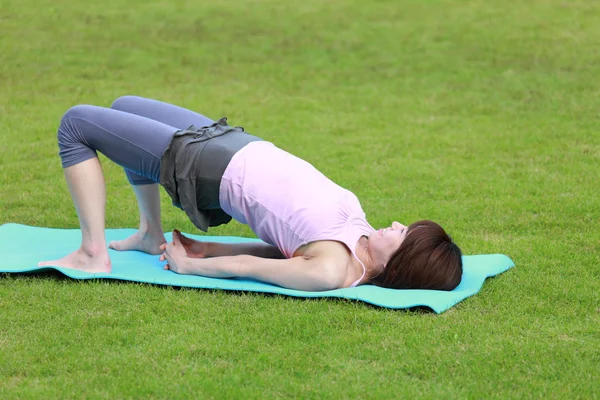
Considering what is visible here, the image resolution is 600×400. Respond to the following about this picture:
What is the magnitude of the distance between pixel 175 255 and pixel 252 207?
1.79 ft

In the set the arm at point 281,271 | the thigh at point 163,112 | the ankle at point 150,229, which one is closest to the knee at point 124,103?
the thigh at point 163,112

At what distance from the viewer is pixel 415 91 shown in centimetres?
976

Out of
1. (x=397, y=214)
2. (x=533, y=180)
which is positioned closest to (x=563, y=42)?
(x=533, y=180)

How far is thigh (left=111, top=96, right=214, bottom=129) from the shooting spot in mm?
4508

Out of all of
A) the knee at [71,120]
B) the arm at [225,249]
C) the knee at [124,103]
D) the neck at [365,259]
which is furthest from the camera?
the knee at [124,103]

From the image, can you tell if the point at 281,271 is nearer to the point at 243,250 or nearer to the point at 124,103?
the point at 243,250

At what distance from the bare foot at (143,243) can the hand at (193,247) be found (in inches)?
10.3

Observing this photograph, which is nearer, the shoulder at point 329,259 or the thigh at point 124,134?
the shoulder at point 329,259

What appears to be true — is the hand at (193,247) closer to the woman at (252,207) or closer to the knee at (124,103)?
the woman at (252,207)

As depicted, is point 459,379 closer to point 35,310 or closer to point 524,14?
point 35,310

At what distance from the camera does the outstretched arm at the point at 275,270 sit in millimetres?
4000

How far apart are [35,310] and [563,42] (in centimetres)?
978

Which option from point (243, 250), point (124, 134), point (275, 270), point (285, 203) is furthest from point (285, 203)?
point (124, 134)

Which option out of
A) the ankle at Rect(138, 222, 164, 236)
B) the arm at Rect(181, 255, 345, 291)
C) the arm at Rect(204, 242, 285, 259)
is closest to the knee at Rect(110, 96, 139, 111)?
the ankle at Rect(138, 222, 164, 236)
